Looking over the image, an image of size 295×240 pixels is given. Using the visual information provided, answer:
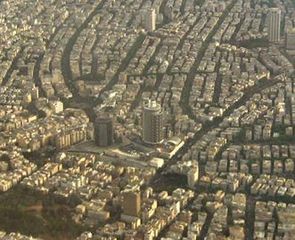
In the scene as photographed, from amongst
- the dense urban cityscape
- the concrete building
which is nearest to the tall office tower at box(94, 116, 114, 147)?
the dense urban cityscape

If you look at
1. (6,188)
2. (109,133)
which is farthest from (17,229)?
(109,133)

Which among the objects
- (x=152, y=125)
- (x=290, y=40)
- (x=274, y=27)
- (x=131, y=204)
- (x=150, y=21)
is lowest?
(x=131, y=204)

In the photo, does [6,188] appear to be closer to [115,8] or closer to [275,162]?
[275,162]

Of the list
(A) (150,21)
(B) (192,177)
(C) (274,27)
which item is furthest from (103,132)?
(C) (274,27)

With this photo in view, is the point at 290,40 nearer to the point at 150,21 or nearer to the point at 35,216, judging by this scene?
the point at 150,21

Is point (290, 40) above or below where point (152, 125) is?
above

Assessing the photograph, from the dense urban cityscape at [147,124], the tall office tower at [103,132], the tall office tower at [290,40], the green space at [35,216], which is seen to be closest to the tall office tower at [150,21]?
the dense urban cityscape at [147,124]
